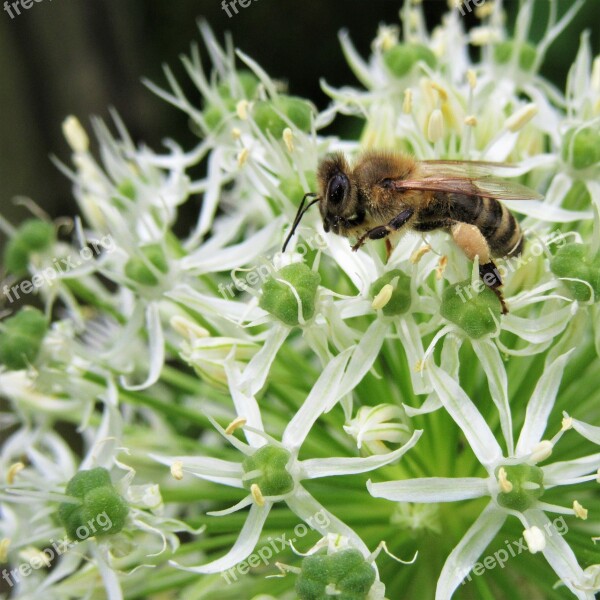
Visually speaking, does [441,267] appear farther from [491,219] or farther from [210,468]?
[210,468]

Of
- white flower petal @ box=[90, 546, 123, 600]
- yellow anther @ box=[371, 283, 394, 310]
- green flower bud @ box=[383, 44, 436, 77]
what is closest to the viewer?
yellow anther @ box=[371, 283, 394, 310]

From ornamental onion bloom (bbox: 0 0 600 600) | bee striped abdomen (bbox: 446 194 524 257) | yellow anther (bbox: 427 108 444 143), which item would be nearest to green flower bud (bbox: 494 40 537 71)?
ornamental onion bloom (bbox: 0 0 600 600)

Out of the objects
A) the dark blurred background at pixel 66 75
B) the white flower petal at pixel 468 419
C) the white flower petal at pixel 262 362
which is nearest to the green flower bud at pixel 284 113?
the white flower petal at pixel 262 362

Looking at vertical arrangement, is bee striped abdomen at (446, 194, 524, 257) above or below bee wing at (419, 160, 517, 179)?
below

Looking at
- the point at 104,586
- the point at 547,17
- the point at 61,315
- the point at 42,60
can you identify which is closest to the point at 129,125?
the point at 42,60

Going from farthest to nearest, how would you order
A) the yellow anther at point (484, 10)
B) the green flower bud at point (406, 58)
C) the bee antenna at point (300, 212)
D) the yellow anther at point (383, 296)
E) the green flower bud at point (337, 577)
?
the yellow anther at point (484, 10) → the green flower bud at point (406, 58) → the bee antenna at point (300, 212) → the yellow anther at point (383, 296) → the green flower bud at point (337, 577)

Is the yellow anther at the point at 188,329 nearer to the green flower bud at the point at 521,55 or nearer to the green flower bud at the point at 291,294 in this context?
the green flower bud at the point at 291,294

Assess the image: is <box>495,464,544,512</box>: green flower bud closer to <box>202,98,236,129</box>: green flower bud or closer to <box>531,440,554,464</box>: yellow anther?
<box>531,440,554,464</box>: yellow anther
